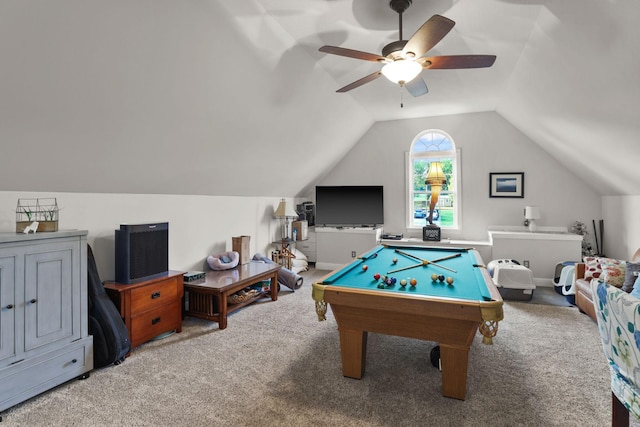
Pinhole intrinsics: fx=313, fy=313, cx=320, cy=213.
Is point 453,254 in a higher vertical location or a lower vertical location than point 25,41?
lower

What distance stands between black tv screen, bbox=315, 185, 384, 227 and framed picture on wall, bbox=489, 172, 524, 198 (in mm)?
1889

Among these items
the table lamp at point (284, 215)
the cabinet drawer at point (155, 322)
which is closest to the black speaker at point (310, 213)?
the table lamp at point (284, 215)

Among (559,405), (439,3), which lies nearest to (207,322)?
(559,405)

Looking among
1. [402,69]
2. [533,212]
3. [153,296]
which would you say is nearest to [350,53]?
[402,69]

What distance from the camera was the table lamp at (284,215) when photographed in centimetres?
517

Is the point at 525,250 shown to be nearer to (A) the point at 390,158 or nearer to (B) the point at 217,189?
(A) the point at 390,158

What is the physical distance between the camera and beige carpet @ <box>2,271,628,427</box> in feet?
6.07

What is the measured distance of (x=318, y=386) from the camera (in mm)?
2160

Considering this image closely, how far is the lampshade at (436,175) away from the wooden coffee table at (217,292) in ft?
10.4

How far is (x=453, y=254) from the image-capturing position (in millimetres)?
3410

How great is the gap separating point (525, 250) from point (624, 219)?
48.1 inches

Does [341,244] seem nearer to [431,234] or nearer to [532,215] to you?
[431,234]

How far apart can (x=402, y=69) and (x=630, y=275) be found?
9.13 feet

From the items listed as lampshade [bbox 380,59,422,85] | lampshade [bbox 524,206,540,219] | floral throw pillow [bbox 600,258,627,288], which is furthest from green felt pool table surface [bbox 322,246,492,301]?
lampshade [bbox 524,206,540,219]
